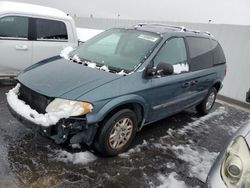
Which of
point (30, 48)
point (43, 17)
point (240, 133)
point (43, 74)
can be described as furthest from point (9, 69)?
point (240, 133)

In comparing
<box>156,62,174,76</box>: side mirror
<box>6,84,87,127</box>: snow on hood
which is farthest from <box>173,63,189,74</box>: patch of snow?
<box>6,84,87,127</box>: snow on hood

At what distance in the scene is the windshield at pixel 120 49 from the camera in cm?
452

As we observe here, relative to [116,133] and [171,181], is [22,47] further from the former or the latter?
[171,181]

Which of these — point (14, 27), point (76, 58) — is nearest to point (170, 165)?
point (76, 58)

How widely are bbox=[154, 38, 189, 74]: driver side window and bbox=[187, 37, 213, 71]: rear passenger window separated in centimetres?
24

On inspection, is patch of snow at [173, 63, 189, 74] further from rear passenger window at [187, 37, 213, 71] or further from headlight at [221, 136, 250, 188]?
headlight at [221, 136, 250, 188]

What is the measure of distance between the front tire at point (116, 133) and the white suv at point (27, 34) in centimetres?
336

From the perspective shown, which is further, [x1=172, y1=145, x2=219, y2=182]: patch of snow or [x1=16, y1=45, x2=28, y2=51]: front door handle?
[x1=16, y1=45, x2=28, y2=51]: front door handle

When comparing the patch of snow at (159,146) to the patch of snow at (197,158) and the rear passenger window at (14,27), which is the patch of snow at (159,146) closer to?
the patch of snow at (197,158)

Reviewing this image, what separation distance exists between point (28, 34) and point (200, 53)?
3585mm

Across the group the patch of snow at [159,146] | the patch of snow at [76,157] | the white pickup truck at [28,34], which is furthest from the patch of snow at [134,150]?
the white pickup truck at [28,34]

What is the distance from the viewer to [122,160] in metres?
4.22

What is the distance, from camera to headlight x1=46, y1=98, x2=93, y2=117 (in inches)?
142

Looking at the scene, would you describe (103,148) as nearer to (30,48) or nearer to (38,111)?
(38,111)
